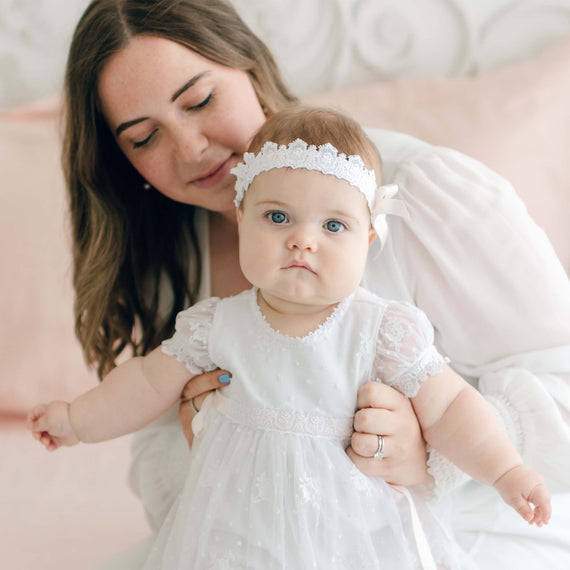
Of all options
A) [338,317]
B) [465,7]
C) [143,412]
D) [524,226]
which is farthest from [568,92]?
[143,412]

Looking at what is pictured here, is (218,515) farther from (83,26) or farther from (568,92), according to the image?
(568,92)

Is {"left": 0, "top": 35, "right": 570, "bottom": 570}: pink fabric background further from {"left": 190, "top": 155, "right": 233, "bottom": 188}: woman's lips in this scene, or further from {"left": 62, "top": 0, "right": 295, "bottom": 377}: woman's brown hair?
{"left": 190, "top": 155, "right": 233, "bottom": 188}: woman's lips

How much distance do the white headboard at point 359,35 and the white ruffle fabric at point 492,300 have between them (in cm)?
95

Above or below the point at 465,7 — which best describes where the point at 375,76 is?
below

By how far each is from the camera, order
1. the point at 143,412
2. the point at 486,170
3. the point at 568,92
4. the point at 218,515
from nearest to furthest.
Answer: the point at 218,515 → the point at 143,412 → the point at 486,170 → the point at 568,92

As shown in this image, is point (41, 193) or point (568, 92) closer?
point (568, 92)

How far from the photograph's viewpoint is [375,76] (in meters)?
2.13

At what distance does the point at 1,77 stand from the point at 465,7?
1.41 metres

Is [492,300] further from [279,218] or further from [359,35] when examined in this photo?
[359,35]

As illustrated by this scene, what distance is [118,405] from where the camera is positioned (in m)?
1.11

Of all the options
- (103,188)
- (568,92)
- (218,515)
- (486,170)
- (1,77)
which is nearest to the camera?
(218,515)

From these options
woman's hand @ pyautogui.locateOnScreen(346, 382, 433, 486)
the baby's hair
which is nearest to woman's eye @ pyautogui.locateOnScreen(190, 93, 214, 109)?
the baby's hair

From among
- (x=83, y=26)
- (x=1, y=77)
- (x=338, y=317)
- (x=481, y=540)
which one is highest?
(x=83, y=26)

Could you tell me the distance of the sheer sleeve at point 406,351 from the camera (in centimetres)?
97
